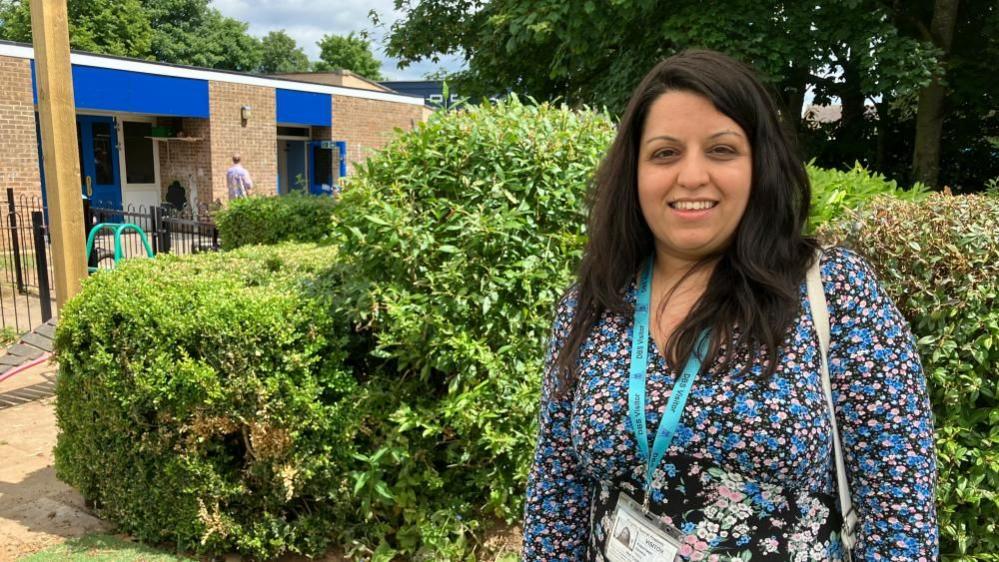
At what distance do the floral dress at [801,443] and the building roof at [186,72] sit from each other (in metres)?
13.8

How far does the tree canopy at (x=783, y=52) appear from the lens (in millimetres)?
7879

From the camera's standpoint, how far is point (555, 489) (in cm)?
174

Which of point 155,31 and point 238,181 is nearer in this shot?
point 238,181

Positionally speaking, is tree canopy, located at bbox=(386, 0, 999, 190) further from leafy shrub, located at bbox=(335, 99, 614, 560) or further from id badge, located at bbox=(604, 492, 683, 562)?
id badge, located at bbox=(604, 492, 683, 562)

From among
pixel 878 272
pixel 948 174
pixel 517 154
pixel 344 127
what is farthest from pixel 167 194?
pixel 878 272

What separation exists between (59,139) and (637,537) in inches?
193

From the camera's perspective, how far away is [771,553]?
4.68 feet

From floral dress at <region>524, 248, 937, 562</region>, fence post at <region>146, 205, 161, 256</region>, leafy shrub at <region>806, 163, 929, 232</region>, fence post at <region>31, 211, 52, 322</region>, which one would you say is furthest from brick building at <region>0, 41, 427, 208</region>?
floral dress at <region>524, 248, 937, 562</region>

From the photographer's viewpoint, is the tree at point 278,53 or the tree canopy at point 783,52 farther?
the tree at point 278,53

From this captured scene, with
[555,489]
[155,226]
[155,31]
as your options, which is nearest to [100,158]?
[155,226]

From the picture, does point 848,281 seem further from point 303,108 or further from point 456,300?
point 303,108

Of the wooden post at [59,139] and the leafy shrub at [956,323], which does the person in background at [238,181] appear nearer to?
the wooden post at [59,139]

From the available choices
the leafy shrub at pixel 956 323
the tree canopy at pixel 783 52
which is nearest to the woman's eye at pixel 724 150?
the leafy shrub at pixel 956 323

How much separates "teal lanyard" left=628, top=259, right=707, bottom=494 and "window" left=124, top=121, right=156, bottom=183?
72.2ft
